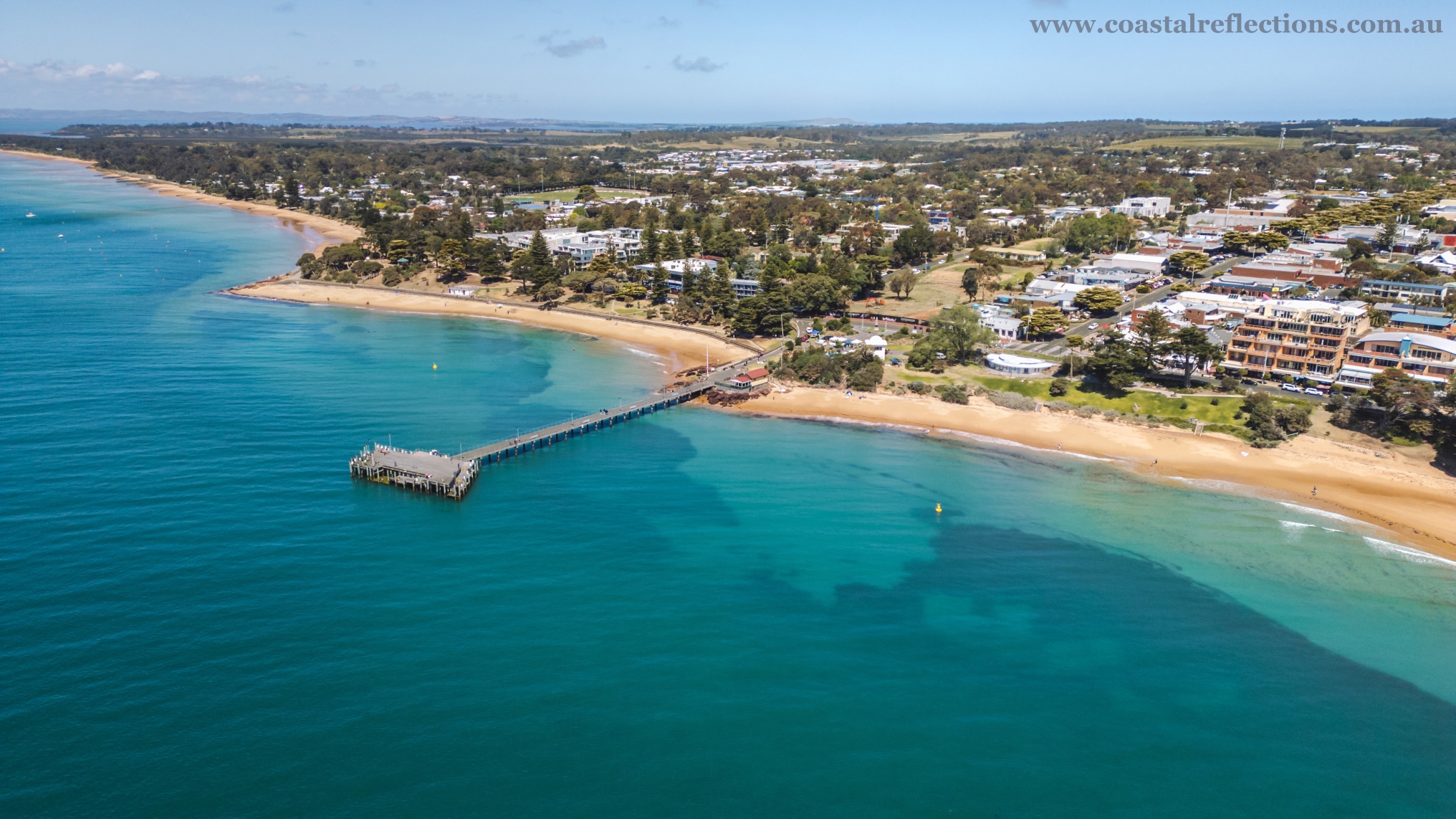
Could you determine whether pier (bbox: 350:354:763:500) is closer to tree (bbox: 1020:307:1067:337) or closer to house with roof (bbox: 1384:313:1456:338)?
tree (bbox: 1020:307:1067:337)

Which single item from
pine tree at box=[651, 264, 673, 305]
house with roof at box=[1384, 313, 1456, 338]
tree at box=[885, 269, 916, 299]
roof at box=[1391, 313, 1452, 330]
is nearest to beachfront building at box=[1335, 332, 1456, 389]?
house with roof at box=[1384, 313, 1456, 338]

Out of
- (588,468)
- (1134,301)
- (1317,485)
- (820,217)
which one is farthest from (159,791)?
(820,217)

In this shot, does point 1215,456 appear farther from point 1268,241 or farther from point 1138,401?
point 1268,241

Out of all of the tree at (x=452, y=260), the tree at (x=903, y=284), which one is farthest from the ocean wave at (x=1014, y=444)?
the tree at (x=452, y=260)

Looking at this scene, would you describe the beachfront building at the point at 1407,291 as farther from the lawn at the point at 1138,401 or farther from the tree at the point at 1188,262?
the lawn at the point at 1138,401

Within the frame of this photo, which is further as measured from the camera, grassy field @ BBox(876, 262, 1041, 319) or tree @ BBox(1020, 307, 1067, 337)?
grassy field @ BBox(876, 262, 1041, 319)

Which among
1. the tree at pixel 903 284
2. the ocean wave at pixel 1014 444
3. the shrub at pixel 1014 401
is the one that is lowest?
the ocean wave at pixel 1014 444

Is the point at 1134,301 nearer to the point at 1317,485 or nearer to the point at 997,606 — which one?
the point at 1317,485
